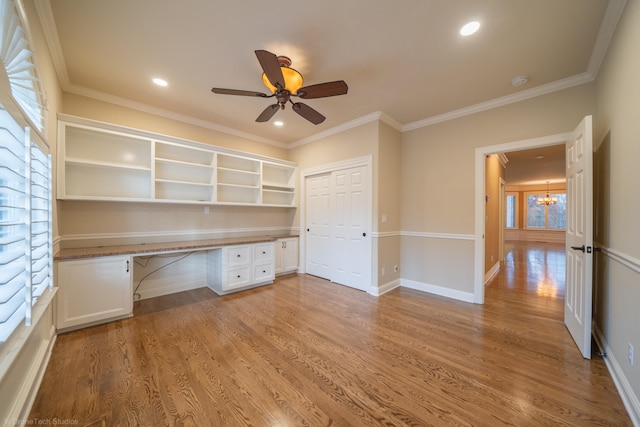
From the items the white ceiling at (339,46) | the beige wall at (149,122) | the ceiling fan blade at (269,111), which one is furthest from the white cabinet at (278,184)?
the ceiling fan blade at (269,111)

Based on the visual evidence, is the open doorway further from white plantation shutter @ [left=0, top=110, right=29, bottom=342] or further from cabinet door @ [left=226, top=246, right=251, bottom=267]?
white plantation shutter @ [left=0, top=110, right=29, bottom=342]

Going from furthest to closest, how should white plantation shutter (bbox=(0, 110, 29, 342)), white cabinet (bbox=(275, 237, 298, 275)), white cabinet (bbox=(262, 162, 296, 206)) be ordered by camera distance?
1. white cabinet (bbox=(262, 162, 296, 206))
2. white cabinet (bbox=(275, 237, 298, 275))
3. white plantation shutter (bbox=(0, 110, 29, 342))

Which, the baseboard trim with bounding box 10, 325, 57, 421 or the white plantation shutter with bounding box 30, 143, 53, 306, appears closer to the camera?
the baseboard trim with bounding box 10, 325, 57, 421

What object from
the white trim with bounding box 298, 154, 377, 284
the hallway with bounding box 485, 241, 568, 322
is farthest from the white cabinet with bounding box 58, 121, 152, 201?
the hallway with bounding box 485, 241, 568, 322

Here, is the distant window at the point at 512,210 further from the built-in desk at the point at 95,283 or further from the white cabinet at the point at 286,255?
the built-in desk at the point at 95,283

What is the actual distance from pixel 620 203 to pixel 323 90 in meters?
2.51

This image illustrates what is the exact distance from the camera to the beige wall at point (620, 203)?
152cm

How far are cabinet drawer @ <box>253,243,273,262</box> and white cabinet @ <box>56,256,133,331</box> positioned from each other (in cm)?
164

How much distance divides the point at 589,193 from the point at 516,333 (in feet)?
4.95

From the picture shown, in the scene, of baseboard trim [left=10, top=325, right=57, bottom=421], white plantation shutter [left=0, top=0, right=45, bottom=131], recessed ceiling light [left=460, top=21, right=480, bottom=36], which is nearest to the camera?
white plantation shutter [left=0, top=0, right=45, bottom=131]

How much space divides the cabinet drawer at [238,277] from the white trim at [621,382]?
12.6 feet

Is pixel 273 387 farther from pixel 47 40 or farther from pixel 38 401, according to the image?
pixel 47 40

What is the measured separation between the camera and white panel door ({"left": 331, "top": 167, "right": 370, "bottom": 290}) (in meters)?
3.82

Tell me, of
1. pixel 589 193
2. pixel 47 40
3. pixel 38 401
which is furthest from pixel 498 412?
pixel 47 40
